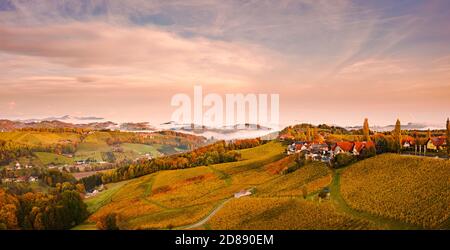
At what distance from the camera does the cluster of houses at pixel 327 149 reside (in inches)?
472

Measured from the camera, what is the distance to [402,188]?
10234 millimetres

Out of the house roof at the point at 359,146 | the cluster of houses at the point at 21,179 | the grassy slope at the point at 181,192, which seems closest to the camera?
the grassy slope at the point at 181,192

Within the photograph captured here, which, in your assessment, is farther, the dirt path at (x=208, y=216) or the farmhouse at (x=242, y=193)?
the farmhouse at (x=242, y=193)

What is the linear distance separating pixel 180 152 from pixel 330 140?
5.79 m

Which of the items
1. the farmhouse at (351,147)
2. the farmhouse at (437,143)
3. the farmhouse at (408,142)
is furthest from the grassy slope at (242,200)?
the farmhouse at (437,143)

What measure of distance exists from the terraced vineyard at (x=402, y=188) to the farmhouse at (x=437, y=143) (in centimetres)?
47

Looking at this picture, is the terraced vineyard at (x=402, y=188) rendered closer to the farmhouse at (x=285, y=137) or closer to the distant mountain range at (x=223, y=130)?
the farmhouse at (x=285, y=137)

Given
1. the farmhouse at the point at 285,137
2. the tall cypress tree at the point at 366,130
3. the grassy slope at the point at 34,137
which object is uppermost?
the tall cypress tree at the point at 366,130

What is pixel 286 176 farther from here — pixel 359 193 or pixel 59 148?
pixel 59 148

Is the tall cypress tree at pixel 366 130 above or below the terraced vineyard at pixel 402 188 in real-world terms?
above

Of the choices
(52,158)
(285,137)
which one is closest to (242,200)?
(285,137)

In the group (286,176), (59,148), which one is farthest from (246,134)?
(59,148)

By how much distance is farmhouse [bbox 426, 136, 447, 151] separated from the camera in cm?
1109
